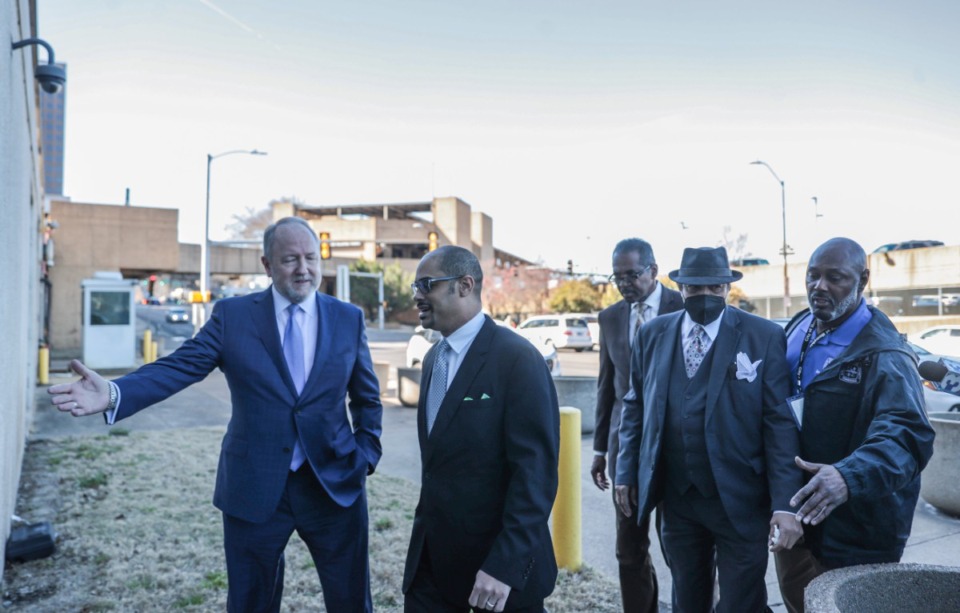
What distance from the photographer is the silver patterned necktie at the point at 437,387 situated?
9.14 ft

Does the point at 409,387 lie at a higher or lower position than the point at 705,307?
lower

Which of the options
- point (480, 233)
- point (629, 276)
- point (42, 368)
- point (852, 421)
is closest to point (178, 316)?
point (480, 233)

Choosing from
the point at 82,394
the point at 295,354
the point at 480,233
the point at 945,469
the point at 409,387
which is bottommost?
the point at 409,387

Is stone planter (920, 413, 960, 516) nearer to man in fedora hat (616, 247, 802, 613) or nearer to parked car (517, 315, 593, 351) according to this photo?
man in fedora hat (616, 247, 802, 613)

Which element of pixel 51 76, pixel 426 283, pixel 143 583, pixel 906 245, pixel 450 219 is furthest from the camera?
pixel 450 219

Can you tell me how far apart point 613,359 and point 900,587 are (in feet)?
7.84

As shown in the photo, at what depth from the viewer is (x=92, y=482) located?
712 cm

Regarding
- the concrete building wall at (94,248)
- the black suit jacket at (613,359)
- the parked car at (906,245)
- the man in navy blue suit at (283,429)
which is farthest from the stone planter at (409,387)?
the parked car at (906,245)

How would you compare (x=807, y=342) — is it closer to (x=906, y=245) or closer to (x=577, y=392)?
(x=577, y=392)

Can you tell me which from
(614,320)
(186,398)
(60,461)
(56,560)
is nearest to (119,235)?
(186,398)

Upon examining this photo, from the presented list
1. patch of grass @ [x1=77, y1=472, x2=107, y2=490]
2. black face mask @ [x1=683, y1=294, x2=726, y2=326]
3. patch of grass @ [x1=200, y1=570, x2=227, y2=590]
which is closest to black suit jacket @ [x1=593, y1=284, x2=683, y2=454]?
black face mask @ [x1=683, y1=294, x2=726, y2=326]

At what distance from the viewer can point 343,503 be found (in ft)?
10.4

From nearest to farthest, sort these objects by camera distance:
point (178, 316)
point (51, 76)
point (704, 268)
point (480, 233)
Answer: point (704, 268)
point (51, 76)
point (178, 316)
point (480, 233)

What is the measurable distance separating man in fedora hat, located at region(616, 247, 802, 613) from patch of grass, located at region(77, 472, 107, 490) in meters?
5.80
